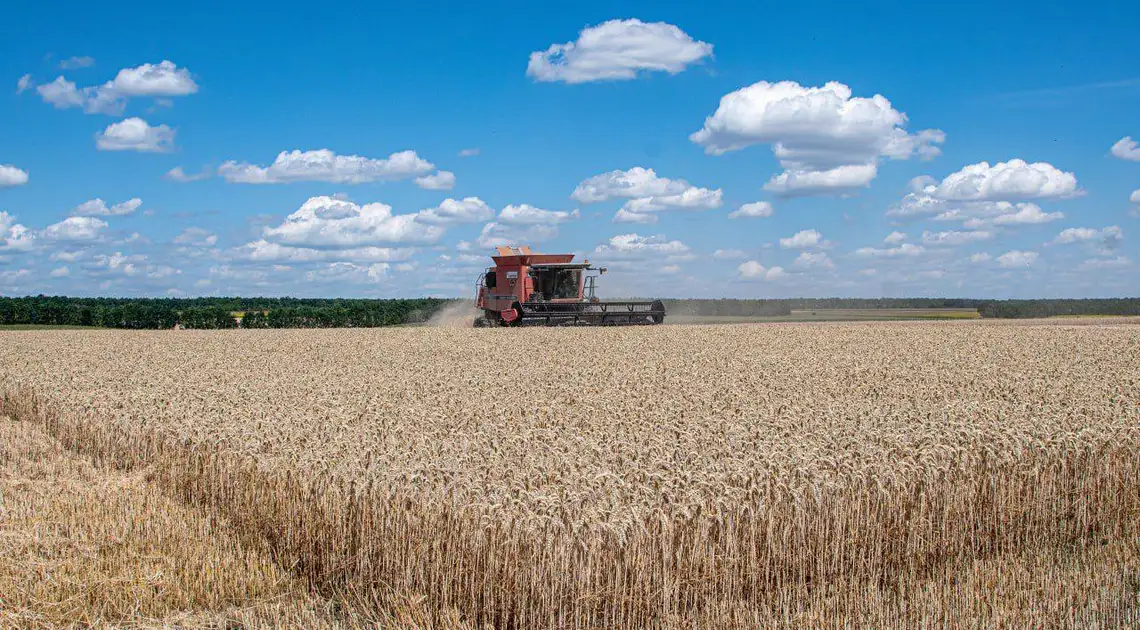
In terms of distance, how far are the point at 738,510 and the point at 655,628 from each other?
1.04 metres

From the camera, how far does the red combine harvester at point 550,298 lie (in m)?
33.4

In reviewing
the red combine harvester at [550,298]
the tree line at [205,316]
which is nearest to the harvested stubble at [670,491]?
the red combine harvester at [550,298]

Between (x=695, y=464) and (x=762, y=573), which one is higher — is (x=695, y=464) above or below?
above

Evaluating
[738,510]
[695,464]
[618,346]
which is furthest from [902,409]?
[618,346]

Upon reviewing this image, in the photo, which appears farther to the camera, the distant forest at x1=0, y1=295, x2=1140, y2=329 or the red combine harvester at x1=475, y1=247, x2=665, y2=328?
the distant forest at x1=0, y1=295, x2=1140, y2=329

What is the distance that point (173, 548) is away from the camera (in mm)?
7496

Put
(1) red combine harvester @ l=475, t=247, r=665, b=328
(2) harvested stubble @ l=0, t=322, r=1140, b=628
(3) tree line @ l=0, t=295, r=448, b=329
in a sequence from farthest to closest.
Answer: (3) tree line @ l=0, t=295, r=448, b=329
(1) red combine harvester @ l=475, t=247, r=665, b=328
(2) harvested stubble @ l=0, t=322, r=1140, b=628

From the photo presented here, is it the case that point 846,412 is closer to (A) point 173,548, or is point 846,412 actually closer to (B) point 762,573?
(B) point 762,573

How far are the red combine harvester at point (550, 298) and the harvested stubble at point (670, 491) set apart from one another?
1896 centimetres

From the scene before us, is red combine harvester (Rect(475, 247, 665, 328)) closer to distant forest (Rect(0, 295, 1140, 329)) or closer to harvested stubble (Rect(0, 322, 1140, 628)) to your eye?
distant forest (Rect(0, 295, 1140, 329))

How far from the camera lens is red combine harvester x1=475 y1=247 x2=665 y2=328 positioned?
33.4m

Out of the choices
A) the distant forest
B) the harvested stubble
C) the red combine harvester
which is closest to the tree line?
the distant forest

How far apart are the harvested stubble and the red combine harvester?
1896cm

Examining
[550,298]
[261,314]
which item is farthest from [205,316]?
[550,298]
